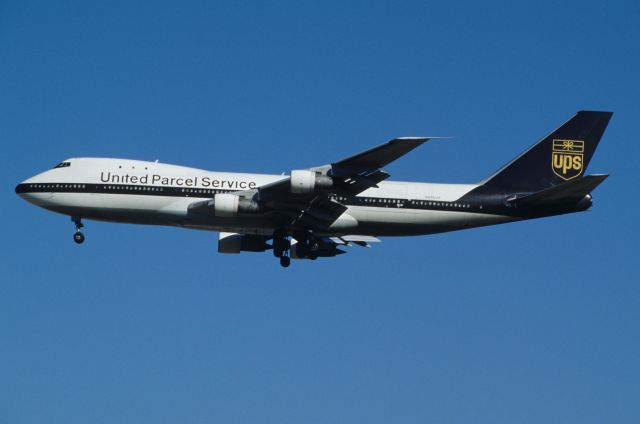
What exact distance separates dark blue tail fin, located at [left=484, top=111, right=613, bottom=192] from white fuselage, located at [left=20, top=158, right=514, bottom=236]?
2.96 meters

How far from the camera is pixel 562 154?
4988 cm

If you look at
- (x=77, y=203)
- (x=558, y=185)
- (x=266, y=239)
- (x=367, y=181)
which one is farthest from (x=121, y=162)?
(x=558, y=185)

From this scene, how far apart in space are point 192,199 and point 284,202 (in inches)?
188

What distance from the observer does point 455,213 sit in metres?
47.4

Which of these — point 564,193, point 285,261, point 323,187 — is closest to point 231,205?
point 323,187

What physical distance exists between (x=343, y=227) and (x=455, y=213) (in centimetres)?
537

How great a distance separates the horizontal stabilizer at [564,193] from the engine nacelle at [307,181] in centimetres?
999

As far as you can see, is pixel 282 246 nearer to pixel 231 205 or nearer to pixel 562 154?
pixel 231 205

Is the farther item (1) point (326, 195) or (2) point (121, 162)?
(2) point (121, 162)

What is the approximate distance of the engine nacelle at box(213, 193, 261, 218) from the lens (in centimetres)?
4447

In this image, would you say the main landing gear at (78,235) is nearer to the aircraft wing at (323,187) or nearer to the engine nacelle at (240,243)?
the aircraft wing at (323,187)

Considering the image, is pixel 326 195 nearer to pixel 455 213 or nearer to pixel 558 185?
pixel 455 213

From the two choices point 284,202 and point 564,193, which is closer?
point 284,202

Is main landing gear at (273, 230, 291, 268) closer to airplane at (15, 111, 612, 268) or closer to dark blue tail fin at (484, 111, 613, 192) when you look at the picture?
airplane at (15, 111, 612, 268)
